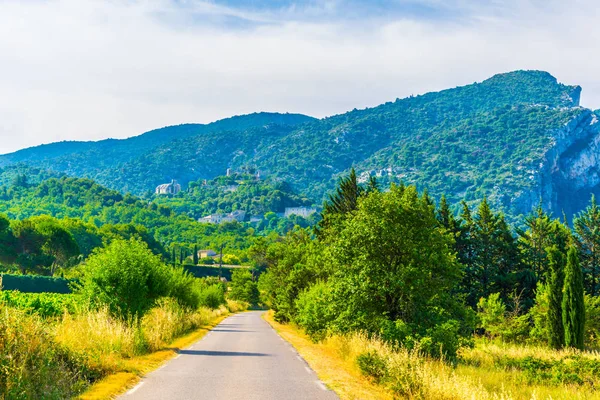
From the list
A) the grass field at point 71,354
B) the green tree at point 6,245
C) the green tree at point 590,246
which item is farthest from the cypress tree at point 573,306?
the green tree at point 6,245

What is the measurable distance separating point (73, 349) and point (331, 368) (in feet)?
27.2

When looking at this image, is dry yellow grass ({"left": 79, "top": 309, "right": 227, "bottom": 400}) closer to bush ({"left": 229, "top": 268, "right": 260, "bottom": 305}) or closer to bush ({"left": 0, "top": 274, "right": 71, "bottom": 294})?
bush ({"left": 0, "top": 274, "right": 71, "bottom": 294})

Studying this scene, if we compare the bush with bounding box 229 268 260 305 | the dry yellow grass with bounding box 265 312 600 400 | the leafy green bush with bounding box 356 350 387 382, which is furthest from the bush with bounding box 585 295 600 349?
the bush with bounding box 229 268 260 305

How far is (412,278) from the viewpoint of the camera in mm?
23250

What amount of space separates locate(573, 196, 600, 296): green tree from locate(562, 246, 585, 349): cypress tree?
22975 millimetres

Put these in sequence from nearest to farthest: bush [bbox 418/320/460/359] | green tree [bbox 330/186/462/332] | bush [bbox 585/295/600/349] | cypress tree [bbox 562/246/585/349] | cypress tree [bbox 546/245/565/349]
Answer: bush [bbox 418/320/460/359], green tree [bbox 330/186/462/332], cypress tree [bbox 562/246/585/349], cypress tree [bbox 546/245/565/349], bush [bbox 585/295/600/349]

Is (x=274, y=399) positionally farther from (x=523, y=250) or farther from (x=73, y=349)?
(x=523, y=250)

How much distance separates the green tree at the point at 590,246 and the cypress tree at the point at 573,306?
2298cm

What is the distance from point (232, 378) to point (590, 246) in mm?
60615

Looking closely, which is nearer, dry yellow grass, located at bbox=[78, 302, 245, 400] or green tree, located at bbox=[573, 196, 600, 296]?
dry yellow grass, located at bbox=[78, 302, 245, 400]

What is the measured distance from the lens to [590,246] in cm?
6938

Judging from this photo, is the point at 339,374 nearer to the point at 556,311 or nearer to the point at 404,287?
the point at 404,287

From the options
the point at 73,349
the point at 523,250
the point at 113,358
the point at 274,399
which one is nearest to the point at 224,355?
the point at 113,358

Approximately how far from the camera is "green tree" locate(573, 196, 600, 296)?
66.4m
